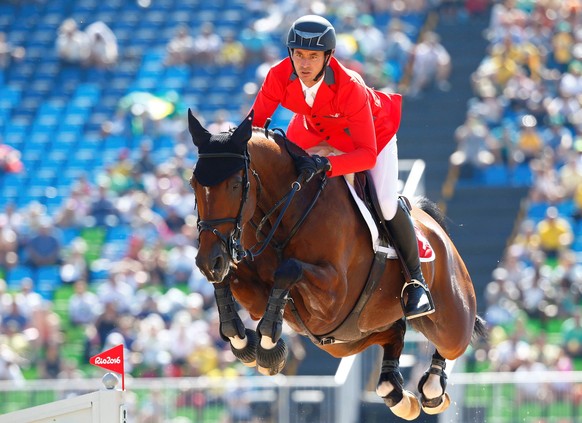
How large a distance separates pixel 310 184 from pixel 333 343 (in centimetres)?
125

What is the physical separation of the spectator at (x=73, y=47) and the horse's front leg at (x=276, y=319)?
12997 millimetres

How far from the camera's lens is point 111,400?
5.64 m

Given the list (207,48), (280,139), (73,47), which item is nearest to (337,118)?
(280,139)

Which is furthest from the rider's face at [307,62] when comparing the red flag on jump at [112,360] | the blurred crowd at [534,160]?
the blurred crowd at [534,160]

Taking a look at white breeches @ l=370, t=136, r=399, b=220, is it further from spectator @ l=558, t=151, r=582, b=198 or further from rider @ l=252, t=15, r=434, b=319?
spectator @ l=558, t=151, r=582, b=198

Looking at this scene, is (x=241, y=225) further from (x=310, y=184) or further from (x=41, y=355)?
(x=41, y=355)

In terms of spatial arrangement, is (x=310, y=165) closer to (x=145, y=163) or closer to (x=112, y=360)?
(x=112, y=360)

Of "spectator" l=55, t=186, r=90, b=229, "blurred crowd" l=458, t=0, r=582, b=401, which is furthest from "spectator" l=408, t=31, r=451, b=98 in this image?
"spectator" l=55, t=186, r=90, b=229

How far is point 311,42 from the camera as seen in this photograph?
6203mm

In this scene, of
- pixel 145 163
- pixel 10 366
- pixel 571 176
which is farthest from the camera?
pixel 145 163

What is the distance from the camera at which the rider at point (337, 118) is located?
629cm

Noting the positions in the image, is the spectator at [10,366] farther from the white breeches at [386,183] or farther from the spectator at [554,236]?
the white breeches at [386,183]

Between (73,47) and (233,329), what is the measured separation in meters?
12.9

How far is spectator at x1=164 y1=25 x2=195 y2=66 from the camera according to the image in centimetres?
1805
